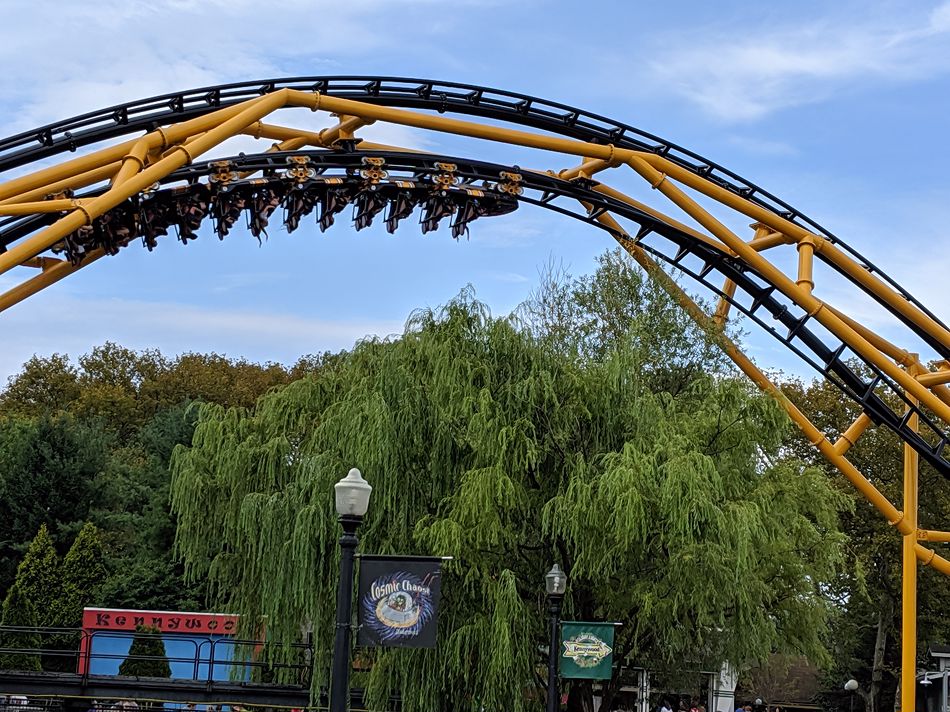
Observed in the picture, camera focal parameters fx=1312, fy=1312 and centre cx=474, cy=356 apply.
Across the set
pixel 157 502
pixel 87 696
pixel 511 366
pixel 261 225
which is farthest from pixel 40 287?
pixel 157 502

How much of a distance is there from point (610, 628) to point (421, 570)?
5167 millimetres

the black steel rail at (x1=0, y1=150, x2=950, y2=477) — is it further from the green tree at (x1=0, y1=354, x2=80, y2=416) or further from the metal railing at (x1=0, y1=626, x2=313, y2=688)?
the green tree at (x1=0, y1=354, x2=80, y2=416)

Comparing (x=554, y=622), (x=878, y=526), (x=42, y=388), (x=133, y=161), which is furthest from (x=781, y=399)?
(x=42, y=388)

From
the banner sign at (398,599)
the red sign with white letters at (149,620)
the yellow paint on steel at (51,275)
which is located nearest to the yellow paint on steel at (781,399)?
the yellow paint on steel at (51,275)

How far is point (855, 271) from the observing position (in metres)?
22.6

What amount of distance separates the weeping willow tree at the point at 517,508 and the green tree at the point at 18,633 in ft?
42.4

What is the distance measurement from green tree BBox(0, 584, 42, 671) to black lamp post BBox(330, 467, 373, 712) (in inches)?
910

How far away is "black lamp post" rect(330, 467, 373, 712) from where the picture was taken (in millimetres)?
13125

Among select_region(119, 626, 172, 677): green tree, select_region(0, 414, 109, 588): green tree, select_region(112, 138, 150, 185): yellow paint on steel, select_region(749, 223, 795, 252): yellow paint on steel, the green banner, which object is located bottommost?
select_region(119, 626, 172, 677): green tree

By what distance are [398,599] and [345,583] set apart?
867mm

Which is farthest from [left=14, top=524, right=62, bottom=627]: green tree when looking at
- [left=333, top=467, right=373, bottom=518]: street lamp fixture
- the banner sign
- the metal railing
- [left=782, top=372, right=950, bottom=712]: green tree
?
[left=333, top=467, right=373, bottom=518]: street lamp fixture

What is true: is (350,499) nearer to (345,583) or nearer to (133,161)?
(345,583)

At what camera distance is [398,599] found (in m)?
14.0

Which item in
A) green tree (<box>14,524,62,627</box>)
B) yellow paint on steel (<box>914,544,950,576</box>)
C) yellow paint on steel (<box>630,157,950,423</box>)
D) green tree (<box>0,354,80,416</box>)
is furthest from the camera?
green tree (<box>0,354,80,416</box>)
